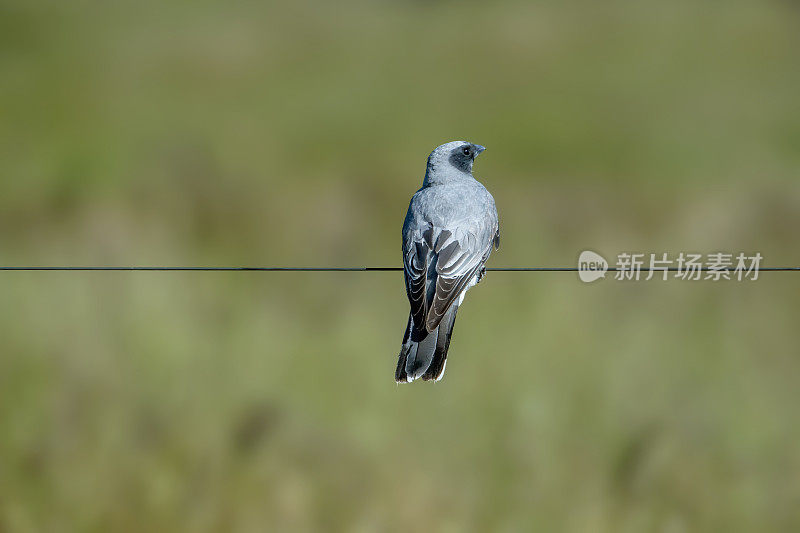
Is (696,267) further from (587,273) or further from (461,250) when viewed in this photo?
(461,250)

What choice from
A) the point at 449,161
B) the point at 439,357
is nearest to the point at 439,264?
the point at 439,357

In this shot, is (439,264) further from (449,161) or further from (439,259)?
(449,161)

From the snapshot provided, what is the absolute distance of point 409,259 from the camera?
5.95m

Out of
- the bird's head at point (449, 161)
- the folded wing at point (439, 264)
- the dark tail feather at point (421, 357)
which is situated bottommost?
the dark tail feather at point (421, 357)

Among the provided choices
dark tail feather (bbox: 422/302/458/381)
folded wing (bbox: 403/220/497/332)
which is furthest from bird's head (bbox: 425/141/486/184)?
dark tail feather (bbox: 422/302/458/381)

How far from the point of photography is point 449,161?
684 cm

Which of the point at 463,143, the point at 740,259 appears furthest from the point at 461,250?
the point at 740,259

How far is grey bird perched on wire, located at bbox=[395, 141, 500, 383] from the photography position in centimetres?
572

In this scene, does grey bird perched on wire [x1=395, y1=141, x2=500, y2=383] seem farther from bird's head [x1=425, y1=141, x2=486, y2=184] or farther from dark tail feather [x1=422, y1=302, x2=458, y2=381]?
bird's head [x1=425, y1=141, x2=486, y2=184]

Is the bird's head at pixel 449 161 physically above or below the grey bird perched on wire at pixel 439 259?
above

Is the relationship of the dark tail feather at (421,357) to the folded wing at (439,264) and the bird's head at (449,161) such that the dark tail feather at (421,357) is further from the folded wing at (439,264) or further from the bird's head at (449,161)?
the bird's head at (449,161)

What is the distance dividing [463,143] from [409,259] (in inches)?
53.7

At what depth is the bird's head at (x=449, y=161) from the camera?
6.77 m

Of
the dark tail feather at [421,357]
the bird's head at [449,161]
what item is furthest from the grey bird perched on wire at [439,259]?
the bird's head at [449,161]
